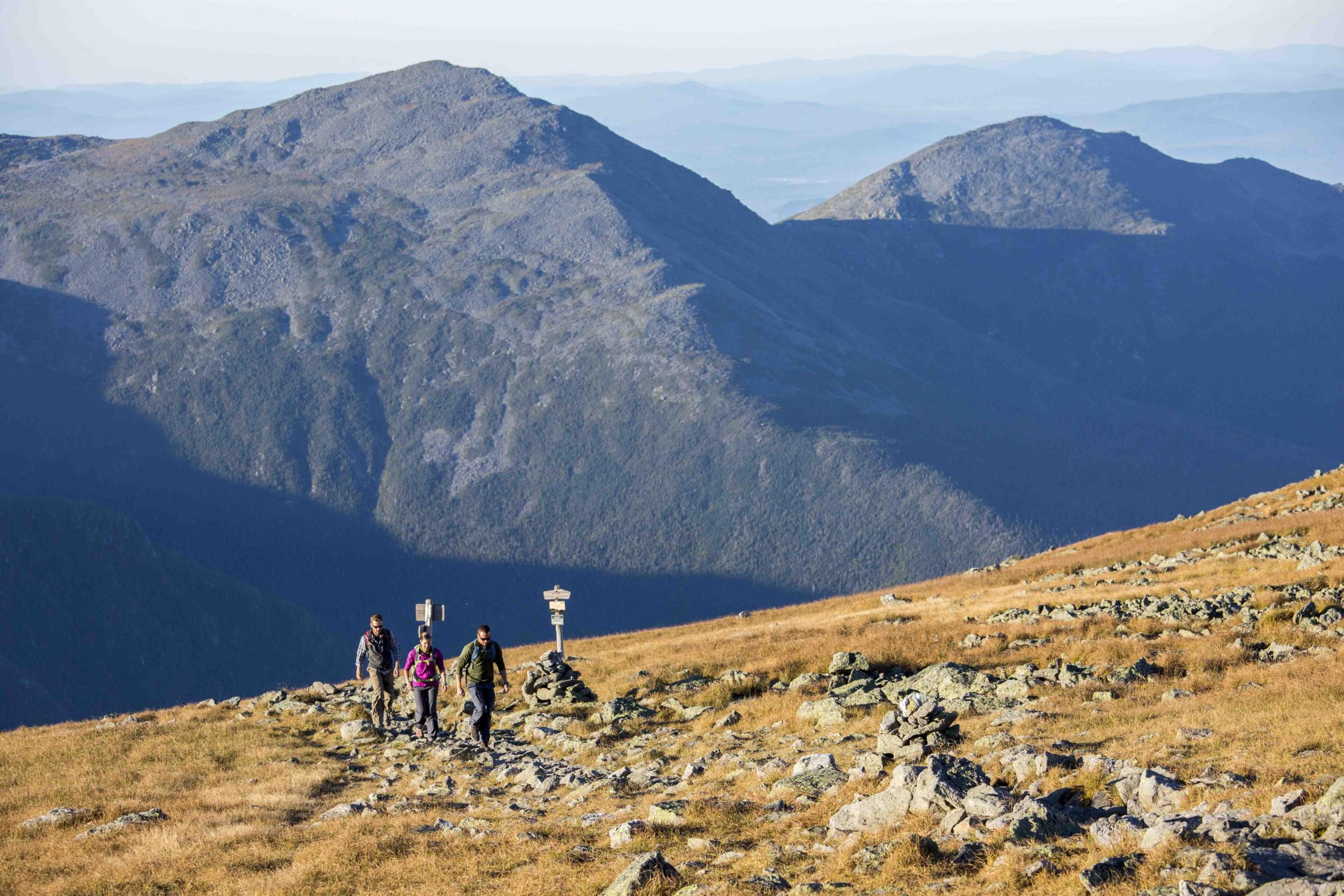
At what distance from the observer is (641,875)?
57.4 ft

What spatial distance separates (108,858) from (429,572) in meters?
169

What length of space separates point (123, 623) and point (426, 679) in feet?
465

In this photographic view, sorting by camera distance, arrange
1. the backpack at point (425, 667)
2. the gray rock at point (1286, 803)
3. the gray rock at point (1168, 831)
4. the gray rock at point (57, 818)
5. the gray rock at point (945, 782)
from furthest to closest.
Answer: the backpack at point (425, 667) → the gray rock at point (57, 818) → the gray rock at point (945, 782) → the gray rock at point (1286, 803) → the gray rock at point (1168, 831)

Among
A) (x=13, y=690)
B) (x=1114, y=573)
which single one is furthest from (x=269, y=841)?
(x=13, y=690)

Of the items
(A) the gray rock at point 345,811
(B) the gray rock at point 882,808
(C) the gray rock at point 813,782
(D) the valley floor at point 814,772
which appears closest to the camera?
(D) the valley floor at point 814,772

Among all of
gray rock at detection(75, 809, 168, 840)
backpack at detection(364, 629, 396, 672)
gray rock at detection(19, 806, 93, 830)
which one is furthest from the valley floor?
backpack at detection(364, 629, 396, 672)

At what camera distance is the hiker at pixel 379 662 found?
108 feet

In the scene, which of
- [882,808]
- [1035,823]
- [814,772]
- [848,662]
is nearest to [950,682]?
[848,662]

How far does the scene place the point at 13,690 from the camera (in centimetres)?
13725

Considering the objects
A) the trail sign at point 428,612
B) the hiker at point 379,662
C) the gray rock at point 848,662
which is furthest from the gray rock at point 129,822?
the gray rock at point 848,662

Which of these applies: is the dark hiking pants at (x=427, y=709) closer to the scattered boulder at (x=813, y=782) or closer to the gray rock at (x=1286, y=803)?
the scattered boulder at (x=813, y=782)

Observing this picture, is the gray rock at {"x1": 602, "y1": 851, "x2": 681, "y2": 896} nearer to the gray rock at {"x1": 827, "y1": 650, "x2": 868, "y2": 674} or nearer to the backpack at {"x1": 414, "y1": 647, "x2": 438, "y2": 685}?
the backpack at {"x1": 414, "y1": 647, "x2": 438, "y2": 685}

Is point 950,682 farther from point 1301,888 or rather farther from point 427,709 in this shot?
point 1301,888

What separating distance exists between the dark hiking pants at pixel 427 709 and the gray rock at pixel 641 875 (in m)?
15.6
